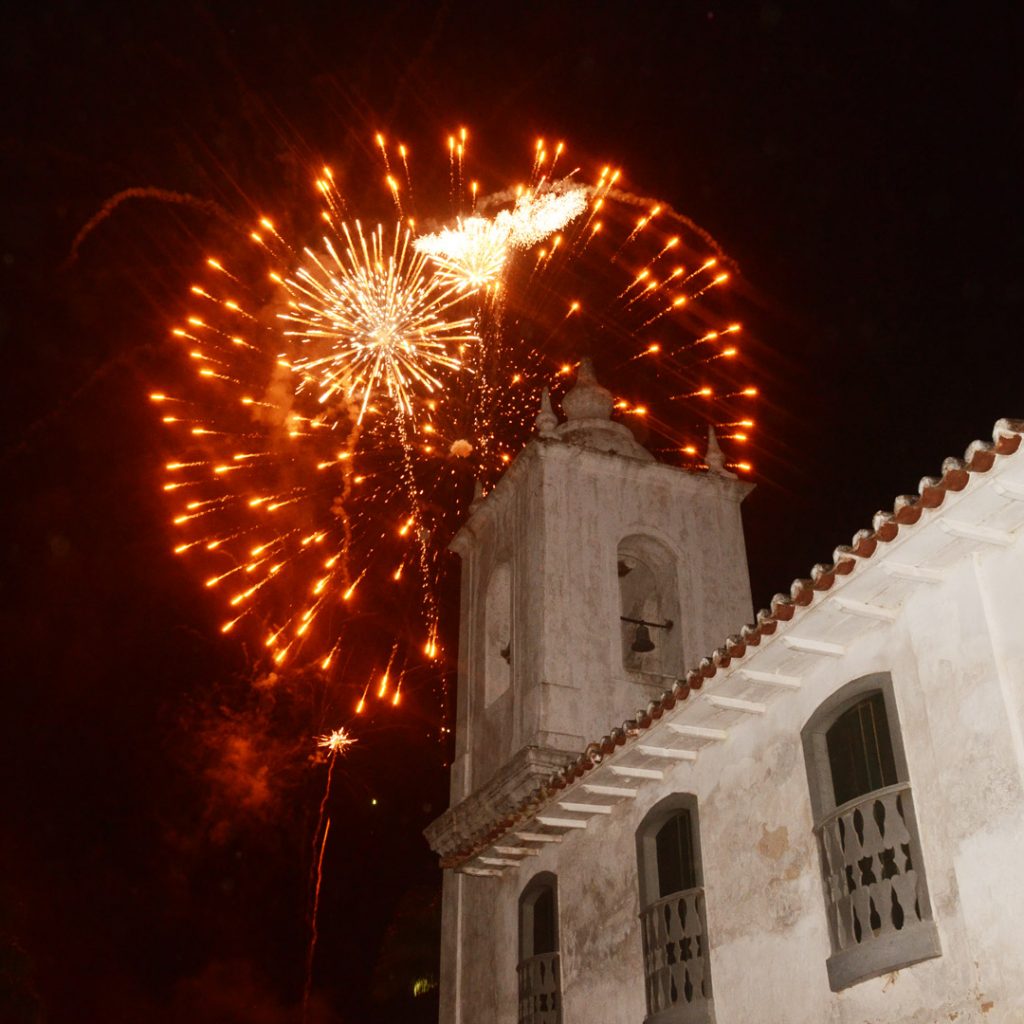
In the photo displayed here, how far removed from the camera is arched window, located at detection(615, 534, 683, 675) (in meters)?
16.8

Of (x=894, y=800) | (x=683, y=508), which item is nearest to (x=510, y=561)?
(x=683, y=508)

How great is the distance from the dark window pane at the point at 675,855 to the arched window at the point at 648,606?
450cm

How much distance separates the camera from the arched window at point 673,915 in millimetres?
10711

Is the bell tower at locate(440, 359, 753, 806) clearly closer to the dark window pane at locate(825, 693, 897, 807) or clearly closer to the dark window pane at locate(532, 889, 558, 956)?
the dark window pane at locate(532, 889, 558, 956)

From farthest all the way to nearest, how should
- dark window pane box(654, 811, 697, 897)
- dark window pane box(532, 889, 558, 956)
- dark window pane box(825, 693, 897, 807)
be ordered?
dark window pane box(532, 889, 558, 956) < dark window pane box(654, 811, 697, 897) < dark window pane box(825, 693, 897, 807)

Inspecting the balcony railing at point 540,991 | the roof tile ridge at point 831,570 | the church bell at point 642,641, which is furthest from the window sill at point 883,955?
the church bell at point 642,641

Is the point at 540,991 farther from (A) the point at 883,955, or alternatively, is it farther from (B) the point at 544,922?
(A) the point at 883,955

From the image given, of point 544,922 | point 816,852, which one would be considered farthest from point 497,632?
point 816,852

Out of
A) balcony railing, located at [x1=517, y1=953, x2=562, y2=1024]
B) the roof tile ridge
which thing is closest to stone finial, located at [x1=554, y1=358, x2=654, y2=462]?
the roof tile ridge

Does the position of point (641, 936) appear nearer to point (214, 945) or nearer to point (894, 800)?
point (894, 800)

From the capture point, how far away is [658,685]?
1638cm

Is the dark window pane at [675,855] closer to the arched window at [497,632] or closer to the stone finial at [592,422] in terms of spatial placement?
the arched window at [497,632]

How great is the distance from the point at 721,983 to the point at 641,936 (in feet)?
5.37

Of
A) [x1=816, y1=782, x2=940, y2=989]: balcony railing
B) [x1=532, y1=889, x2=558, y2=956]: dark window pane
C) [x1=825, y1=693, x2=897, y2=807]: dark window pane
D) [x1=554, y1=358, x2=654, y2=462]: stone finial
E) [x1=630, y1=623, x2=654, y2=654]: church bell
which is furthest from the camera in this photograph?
[x1=554, y1=358, x2=654, y2=462]: stone finial
